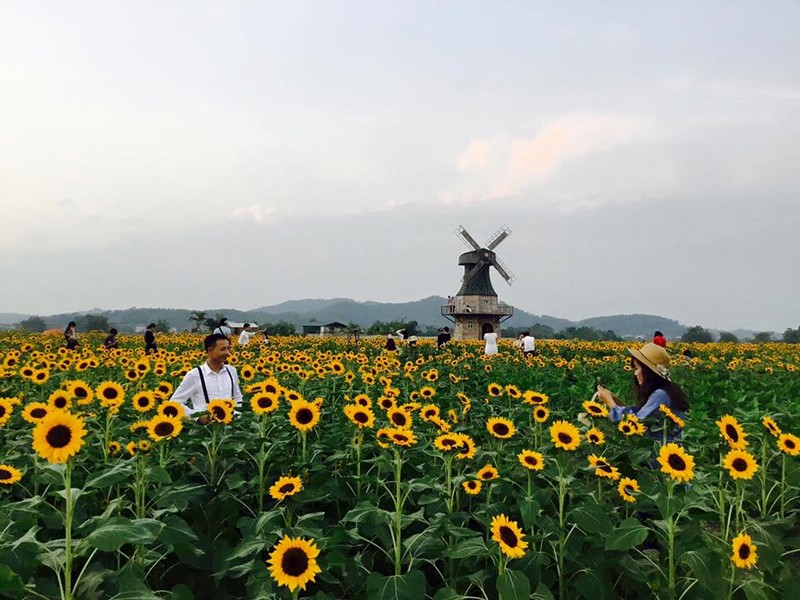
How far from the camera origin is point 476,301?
54188mm

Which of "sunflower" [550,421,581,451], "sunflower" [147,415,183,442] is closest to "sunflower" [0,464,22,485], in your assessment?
"sunflower" [147,415,183,442]

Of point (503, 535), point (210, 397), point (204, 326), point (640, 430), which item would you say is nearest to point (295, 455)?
point (210, 397)

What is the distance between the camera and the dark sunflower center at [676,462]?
3.33 metres

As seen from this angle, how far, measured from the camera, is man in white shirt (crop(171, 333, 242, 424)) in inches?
233

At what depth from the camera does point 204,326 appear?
163 ft

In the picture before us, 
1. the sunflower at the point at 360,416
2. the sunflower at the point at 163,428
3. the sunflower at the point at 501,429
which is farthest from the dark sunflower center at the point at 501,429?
the sunflower at the point at 163,428

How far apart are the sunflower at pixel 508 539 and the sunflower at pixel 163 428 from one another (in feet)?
6.91

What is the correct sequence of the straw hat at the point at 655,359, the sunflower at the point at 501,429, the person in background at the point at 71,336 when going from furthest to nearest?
1. the person in background at the point at 71,336
2. the straw hat at the point at 655,359
3. the sunflower at the point at 501,429

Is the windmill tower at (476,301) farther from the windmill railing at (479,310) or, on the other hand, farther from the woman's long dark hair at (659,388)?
the woman's long dark hair at (659,388)

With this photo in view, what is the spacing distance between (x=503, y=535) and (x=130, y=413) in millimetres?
4628

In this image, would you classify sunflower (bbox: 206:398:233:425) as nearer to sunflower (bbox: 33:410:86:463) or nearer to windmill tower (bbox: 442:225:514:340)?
sunflower (bbox: 33:410:86:463)

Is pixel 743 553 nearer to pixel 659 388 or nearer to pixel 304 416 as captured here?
pixel 659 388

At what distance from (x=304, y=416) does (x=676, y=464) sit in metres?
2.53

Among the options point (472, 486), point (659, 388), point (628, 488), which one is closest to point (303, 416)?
point (472, 486)
